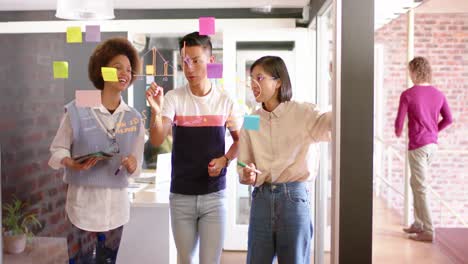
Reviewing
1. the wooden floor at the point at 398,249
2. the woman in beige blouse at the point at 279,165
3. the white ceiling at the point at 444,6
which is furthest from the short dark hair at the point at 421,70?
the woman in beige blouse at the point at 279,165

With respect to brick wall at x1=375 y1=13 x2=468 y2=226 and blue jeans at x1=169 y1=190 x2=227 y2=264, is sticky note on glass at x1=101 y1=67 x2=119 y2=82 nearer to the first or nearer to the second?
blue jeans at x1=169 y1=190 x2=227 y2=264

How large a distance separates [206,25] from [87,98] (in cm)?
66

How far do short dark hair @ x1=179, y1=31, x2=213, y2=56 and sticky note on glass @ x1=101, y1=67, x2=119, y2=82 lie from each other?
1.13ft

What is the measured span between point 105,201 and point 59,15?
0.93 meters

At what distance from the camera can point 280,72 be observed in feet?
7.96

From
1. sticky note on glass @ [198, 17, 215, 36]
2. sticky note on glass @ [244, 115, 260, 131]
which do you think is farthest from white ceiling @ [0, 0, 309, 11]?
sticky note on glass @ [244, 115, 260, 131]

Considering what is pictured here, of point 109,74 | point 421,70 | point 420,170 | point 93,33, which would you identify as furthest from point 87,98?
point 420,170

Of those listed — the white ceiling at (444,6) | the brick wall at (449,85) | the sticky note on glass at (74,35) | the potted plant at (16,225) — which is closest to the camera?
the sticky note on glass at (74,35)

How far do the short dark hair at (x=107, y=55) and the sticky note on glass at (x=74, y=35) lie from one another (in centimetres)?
14

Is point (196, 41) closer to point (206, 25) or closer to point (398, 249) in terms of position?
point (206, 25)

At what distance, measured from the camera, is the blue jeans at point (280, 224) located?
231 cm

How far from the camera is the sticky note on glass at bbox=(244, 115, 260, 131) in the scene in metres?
2.41

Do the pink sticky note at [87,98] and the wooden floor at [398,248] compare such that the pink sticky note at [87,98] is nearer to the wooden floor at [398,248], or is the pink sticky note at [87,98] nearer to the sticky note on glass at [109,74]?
the sticky note on glass at [109,74]

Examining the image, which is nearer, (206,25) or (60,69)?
(206,25)
